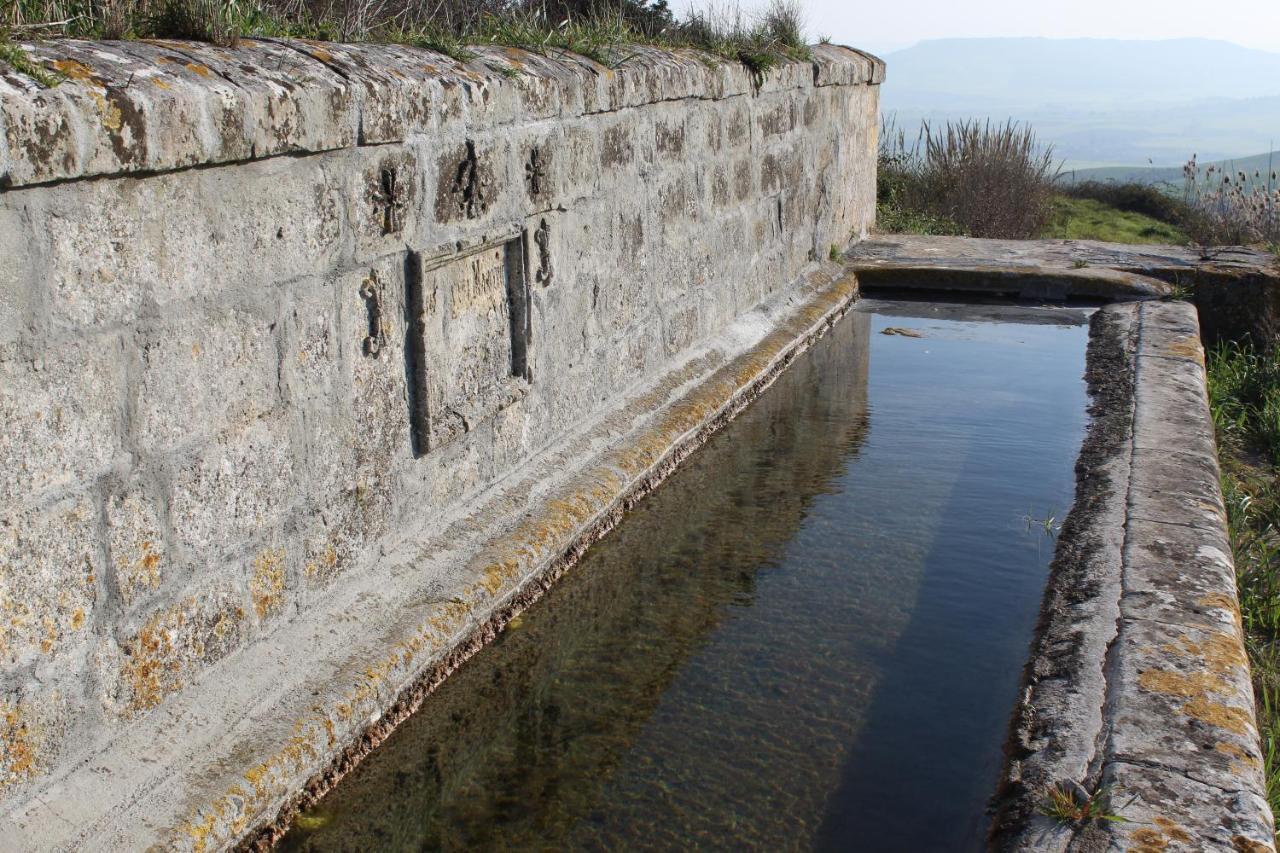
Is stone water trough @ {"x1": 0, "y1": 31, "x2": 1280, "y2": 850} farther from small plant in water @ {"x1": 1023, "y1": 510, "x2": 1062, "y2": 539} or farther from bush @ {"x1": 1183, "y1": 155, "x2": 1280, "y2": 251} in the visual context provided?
bush @ {"x1": 1183, "y1": 155, "x2": 1280, "y2": 251}

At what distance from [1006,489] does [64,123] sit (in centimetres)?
329

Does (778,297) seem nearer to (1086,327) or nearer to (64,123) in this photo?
(1086,327)

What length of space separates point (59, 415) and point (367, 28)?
6.71 feet

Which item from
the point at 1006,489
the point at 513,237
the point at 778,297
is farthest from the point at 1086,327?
the point at 513,237

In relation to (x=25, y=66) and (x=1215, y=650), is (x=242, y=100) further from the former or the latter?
(x=1215, y=650)

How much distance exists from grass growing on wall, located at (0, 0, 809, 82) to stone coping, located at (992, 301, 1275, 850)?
86.4 inches

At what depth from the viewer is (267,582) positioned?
8.49 feet

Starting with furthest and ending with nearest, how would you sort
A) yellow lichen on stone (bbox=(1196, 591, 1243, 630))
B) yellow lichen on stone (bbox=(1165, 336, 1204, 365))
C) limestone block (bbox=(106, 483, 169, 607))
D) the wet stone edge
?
yellow lichen on stone (bbox=(1165, 336, 1204, 365)) < yellow lichen on stone (bbox=(1196, 591, 1243, 630)) < the wet stone edge < limestone block (bbox=(106, 483, 169, 607))

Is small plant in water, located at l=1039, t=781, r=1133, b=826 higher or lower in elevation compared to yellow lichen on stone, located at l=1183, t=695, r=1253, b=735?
lower

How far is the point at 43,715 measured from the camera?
1993 mm

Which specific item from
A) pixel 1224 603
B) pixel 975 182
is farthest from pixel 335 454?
pixel 975 182

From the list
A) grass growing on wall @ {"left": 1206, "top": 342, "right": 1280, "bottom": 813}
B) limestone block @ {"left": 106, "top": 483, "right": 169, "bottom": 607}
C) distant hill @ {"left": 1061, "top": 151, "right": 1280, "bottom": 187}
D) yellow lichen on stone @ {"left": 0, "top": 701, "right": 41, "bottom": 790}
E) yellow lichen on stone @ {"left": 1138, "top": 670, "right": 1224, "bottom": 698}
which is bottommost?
grass growing on wall @ {"left": 1206, "top": 342, "right": 1280, "bottom": 813}

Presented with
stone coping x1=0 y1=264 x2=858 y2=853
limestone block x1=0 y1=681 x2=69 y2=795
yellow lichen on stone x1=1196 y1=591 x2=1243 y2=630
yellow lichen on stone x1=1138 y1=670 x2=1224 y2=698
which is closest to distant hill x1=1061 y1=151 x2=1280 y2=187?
yellow lichen on stone x1=1196 y1=591 x2=1243 y2=630

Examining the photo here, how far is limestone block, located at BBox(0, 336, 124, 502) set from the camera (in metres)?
1.91
